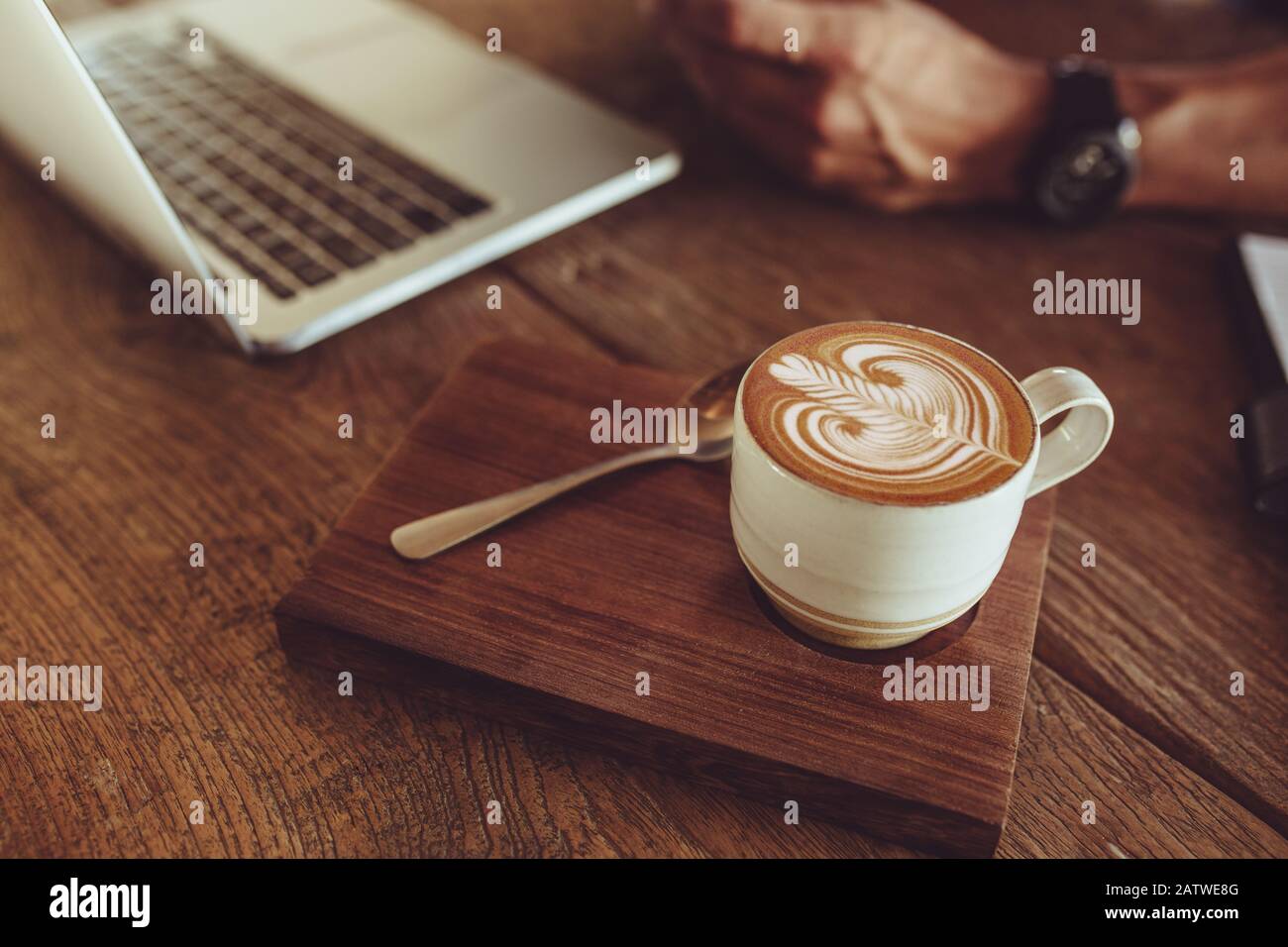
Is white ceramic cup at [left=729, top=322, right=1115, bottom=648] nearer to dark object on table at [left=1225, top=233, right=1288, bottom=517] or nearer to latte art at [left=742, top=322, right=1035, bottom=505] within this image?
latte art at [left=742, top=322, right=1035, bottom=505]

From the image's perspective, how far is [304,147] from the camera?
0.95m

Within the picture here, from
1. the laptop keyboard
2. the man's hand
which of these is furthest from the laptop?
the man's hand

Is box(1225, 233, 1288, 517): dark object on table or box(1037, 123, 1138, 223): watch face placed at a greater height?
box(1037, 123, 1138, 223): watch face

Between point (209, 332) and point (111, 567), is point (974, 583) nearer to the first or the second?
point (111, 567)

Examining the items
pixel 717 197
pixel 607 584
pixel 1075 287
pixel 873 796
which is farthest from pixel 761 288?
pixel 873 796

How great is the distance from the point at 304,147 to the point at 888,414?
2.39 ft

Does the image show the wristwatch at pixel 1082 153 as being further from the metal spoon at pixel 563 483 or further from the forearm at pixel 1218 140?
the metal spoon at pixel 563 483

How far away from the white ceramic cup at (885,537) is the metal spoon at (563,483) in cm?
12

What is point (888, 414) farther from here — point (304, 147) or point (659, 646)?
point (304, 147)

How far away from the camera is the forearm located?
3.10 ft

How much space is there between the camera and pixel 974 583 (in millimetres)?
467

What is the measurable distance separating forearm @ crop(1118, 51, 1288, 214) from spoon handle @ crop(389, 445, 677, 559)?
0.68 meters

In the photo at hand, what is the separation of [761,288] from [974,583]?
1.51ft

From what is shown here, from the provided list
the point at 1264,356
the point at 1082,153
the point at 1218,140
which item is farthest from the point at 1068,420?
the point at 1218,140
